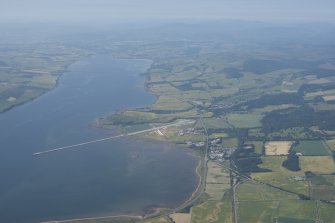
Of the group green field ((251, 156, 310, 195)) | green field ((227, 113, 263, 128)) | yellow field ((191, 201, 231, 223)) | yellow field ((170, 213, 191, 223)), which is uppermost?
green field ((227, 113, 263, 128))

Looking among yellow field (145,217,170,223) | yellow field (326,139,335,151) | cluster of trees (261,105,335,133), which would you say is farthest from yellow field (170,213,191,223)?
cluster of trees (261,105,335,133)

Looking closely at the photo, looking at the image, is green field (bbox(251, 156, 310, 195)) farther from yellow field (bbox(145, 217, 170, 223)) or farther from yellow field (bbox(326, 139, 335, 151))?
yellow field (bbox(145, 217, 170, 223))

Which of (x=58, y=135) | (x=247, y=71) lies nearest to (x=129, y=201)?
(x=58, y=135)

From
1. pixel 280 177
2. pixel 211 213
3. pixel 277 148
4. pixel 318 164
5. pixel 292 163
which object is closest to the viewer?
pixel 211 213

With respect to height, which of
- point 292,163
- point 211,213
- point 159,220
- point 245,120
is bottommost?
point 159,220

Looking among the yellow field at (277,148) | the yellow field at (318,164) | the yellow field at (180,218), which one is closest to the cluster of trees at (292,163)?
the yellow field at (318,164)

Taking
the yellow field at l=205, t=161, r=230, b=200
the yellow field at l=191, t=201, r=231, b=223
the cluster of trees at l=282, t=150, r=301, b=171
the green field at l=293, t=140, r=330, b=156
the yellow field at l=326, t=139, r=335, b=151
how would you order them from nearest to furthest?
the yellow field at l=191, t=201, r=231, b=223 → the yellow field at l=205, t=161, r=230, b=200 → the cluster of trees at l=282, t=150, r=301, b=171 → the green field at l=293, t=140, r=330, b=156 → the yellow field at l=326, t=139, r=335, b=151

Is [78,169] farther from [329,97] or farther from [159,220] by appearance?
[329,97]

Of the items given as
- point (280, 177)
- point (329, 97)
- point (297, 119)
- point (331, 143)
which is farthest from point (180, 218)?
point (329, 97)
